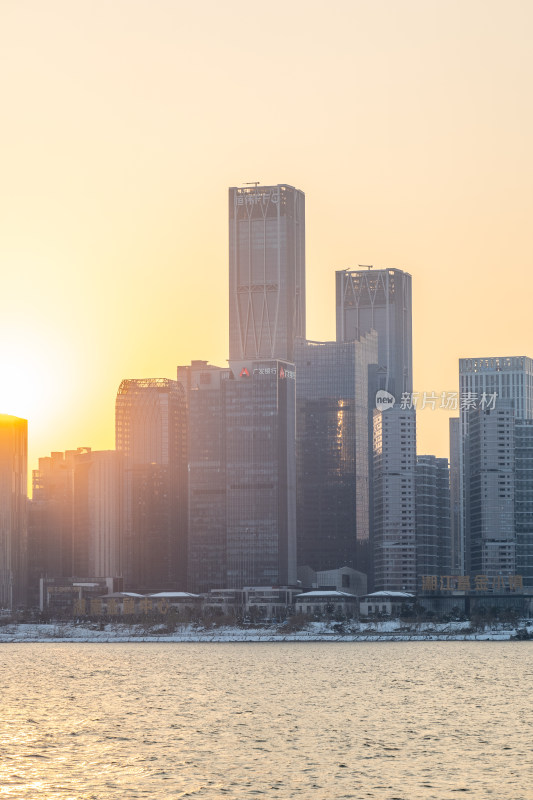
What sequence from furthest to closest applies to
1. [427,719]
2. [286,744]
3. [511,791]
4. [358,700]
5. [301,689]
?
[301,689], [358,700], [427,719], [286,744], [511,791]

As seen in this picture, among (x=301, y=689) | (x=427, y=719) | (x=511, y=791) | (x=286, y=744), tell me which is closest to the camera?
(x=511, y=791)

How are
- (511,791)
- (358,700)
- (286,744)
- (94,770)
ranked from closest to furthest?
1. (511,791)
2. (94,770)
3. (286,744)
4. (358,700)

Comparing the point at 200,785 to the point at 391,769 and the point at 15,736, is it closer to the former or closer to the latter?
the point at 391,769

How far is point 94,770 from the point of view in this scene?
355 ft

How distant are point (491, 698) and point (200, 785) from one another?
76118mm

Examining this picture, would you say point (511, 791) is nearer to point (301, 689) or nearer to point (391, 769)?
point (391, 769)

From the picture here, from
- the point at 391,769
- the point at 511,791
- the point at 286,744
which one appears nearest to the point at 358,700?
the point at 286,744

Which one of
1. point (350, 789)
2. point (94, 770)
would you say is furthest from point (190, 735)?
point (350, 789)

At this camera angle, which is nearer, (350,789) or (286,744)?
(350,789)

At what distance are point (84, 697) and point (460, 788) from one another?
85317mm

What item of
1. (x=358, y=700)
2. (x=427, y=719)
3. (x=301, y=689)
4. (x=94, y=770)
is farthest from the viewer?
(x=301, y=689)

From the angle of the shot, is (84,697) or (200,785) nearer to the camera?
(200,785)

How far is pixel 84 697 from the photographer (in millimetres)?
177000

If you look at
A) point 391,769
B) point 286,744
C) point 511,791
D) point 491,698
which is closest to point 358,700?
point 491,698
